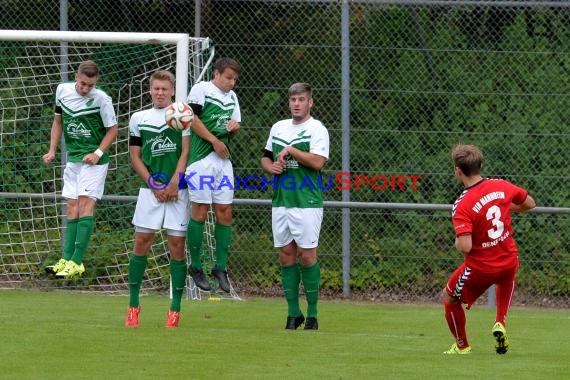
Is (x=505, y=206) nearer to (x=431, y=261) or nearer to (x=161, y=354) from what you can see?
(x=161, y=354)

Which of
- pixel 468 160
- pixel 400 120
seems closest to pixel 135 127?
pixel 468 160

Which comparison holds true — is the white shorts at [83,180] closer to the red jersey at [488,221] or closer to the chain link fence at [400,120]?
the chain link fence at [400,120]

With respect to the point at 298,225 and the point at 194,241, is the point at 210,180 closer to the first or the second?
the point at 194,241

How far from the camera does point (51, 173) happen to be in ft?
45.9

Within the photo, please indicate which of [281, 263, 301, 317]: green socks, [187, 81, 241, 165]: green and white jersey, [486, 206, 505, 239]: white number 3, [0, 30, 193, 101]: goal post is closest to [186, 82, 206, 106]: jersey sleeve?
[187, 81, 241, 165]: green and white jersey

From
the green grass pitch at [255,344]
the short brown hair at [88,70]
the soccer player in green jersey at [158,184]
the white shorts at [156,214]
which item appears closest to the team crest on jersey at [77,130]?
the short brown hair at [88,70]

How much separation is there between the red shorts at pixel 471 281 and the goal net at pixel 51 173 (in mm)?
5813

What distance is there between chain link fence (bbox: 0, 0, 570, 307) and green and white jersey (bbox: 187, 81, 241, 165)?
259 cm

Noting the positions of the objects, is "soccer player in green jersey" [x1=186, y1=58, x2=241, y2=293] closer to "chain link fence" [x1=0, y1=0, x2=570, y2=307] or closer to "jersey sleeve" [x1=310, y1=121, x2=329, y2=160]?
"jersey sleeve" [x1=310, y1=121, x2=329, y2=160]

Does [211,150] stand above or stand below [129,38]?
below

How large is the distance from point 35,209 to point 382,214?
3935 mm

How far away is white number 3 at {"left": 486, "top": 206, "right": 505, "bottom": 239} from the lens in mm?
7918

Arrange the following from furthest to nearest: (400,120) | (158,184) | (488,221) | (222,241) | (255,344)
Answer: (400,120)
(222,241)
(158,184)
(255,344)
(488,221)

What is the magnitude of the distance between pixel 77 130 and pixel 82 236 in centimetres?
93
